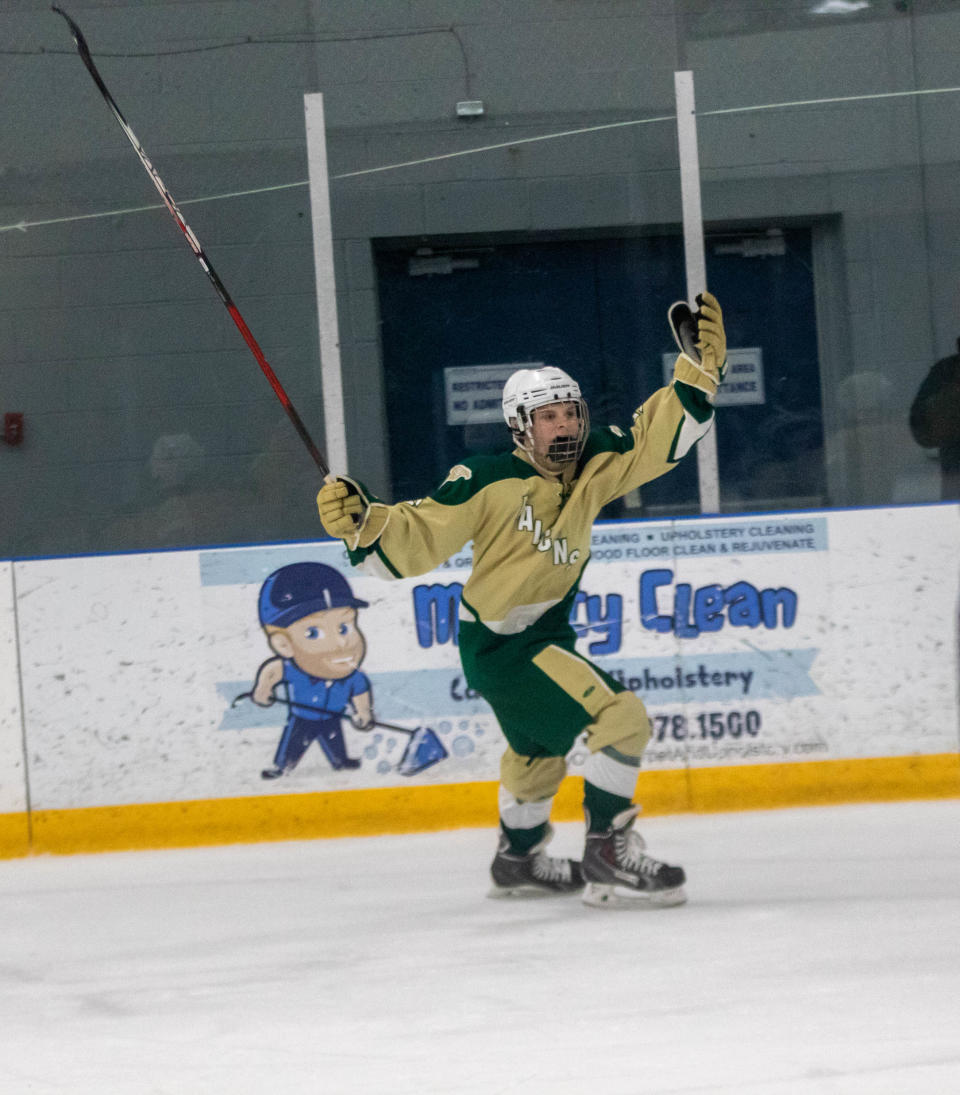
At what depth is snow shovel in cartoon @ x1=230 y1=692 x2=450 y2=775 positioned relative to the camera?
4031mm

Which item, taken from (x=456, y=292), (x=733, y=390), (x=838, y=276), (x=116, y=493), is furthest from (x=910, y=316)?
(x=116, y=493)

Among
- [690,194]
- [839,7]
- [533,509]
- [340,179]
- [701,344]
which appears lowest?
[533,509]

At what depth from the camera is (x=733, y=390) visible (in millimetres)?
4480

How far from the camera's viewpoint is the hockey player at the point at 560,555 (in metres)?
2.99

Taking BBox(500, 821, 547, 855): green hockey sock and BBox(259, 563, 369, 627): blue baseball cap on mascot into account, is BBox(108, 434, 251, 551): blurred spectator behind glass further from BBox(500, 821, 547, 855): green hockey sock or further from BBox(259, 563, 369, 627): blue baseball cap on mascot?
BBox(500, 821, 547, 855): green hockey sock

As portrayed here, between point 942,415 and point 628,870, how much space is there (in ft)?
6.87

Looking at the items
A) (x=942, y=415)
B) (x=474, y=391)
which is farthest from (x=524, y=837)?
(x=942, y=415)

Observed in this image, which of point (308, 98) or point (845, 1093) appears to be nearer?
point (845, 1093)

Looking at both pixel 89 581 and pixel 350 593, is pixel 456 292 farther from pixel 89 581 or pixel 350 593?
pixel 89 581

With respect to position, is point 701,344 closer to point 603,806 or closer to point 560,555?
point 560,555

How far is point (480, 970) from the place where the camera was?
2689 mm

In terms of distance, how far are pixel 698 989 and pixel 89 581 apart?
92.0 inches

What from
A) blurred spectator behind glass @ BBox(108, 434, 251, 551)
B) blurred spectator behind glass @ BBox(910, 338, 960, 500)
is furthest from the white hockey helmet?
blurred spectator behind glass @ BBox(910, 338, 960, 500)

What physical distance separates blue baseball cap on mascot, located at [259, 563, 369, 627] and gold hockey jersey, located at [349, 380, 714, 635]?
3.32 feet
